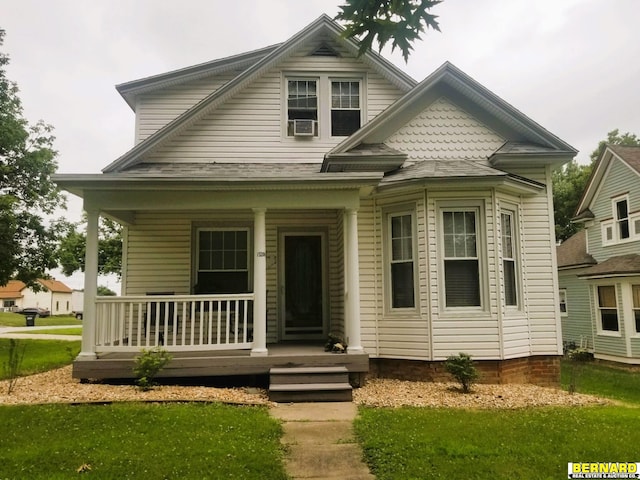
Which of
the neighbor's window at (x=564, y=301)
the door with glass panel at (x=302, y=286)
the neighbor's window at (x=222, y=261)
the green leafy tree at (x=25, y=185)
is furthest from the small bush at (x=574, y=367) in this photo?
the green leafy tree at (x=25, y=185)

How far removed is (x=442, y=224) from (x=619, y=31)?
566 inches

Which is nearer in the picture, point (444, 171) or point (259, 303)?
point (259, 303)

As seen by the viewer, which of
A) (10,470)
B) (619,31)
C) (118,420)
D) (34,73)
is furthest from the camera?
(34,73)

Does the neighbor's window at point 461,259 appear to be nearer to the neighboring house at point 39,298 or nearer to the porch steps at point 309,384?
the porch steps at point 309,384

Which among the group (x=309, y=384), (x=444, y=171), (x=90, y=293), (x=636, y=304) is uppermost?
(x=444, y=171)

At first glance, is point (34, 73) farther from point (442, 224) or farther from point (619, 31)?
point (619, 31)

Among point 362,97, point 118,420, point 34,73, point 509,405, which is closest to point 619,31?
point 362,97

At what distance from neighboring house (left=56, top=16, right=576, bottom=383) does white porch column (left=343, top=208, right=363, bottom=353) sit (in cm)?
3

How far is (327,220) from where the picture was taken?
970 cm

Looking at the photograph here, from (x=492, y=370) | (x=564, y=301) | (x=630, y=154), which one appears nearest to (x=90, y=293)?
(x=492, y=370)

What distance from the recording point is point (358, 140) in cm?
850

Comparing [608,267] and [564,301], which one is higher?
[608,267]

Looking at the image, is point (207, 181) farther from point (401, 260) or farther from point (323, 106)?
point (323, 106)

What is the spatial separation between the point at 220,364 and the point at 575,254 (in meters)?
17.9
